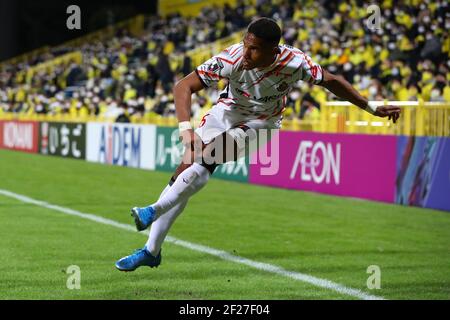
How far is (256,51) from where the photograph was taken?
6.65m

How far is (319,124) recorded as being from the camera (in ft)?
56.2

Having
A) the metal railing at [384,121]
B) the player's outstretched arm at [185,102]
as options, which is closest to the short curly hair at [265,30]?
the player's outstretched arm at [185,102]

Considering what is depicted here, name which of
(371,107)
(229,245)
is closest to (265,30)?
(371,107)

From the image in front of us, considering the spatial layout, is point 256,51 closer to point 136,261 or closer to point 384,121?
point 136,261

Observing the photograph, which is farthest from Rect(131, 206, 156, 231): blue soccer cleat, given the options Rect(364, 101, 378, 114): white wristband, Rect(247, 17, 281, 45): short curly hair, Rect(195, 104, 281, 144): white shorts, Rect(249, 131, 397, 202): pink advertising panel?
Rect(249, 131, 397, 202): pink advertising panel

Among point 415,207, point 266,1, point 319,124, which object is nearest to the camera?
point 415,207

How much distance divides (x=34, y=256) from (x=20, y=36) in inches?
2038

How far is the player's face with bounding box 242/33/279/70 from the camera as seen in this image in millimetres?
6605

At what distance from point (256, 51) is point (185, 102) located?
0.65 meters

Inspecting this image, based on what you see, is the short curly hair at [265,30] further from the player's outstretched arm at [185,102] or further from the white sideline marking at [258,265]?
the white sideline marking at [258,265]

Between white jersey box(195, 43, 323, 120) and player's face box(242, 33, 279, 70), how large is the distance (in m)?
0.15

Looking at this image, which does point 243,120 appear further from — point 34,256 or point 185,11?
point 185,11

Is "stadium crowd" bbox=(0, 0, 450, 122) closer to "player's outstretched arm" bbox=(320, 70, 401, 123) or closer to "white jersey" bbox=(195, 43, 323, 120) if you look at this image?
"player's outstretched arm" bbox=(320, 70, 401, 123)
